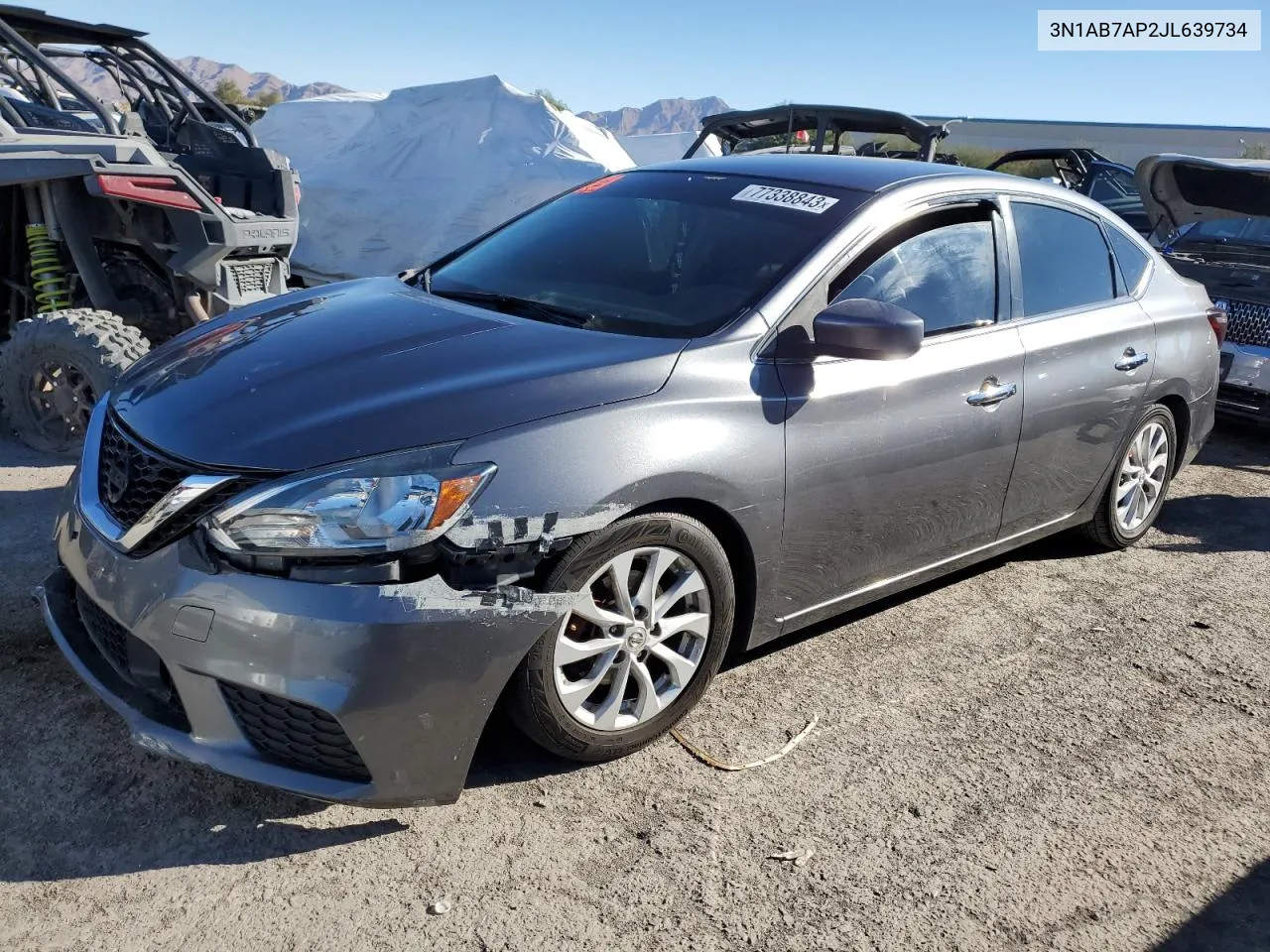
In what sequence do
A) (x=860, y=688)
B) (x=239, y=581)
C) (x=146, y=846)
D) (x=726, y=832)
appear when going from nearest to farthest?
(x=239, y=581) < (x=146, y=846) < (x=726, y=832) < (x=860, y=688)

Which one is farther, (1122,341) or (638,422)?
(1122,341)

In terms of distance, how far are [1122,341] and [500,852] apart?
3.25 meters

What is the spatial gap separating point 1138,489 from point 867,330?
2474 millimetres

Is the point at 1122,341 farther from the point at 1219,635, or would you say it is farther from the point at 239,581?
the point at 239,581

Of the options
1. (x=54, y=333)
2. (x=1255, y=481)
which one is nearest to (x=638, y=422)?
(x=54, y=333)

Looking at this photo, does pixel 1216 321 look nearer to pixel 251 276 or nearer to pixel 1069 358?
pixel 1069 358

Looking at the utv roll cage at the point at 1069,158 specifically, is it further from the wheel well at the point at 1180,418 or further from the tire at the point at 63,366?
the tire at the point at 63,366

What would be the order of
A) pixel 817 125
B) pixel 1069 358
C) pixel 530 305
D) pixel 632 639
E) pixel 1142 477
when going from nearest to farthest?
pixel 632 639
pixel 530 305
pixel 1069 358
pixel 1142 477
pixel 817 125

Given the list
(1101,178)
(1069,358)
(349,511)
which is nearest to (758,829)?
(349,511)

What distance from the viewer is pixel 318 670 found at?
93.3 inches

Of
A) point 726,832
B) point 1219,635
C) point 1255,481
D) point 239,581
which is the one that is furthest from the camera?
point 1255,481

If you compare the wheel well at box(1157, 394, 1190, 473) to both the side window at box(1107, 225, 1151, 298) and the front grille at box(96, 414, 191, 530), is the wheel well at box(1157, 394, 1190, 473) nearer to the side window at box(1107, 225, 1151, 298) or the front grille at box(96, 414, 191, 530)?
the side window at box(1107, 225, 1151, 298)

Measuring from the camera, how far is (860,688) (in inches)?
139

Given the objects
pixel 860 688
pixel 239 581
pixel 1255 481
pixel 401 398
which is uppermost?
pixel 401 398
